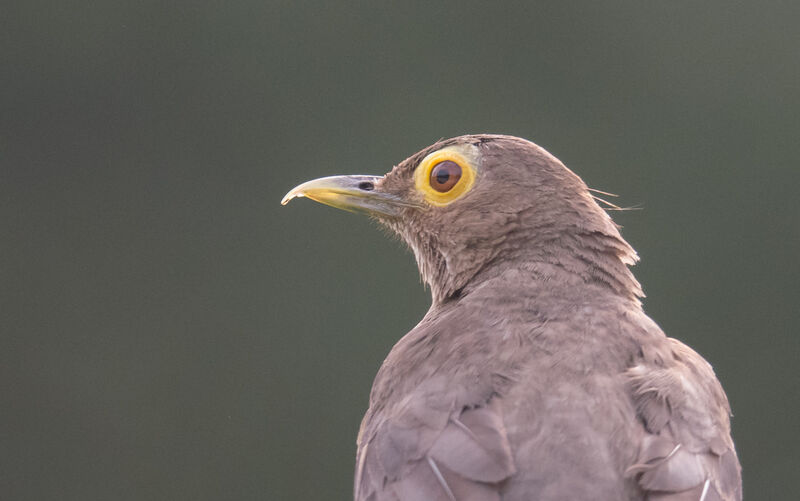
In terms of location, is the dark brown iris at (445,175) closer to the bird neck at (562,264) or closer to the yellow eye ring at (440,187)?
the yellow eye ring at (440,187)

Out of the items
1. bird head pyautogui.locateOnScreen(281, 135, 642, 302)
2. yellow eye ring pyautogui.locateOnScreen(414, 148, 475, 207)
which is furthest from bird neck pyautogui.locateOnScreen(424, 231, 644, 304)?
yellow eye ring pyautogui.locateOnScreen(414, 148, 475, 207)

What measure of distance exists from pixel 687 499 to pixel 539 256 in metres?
1.23

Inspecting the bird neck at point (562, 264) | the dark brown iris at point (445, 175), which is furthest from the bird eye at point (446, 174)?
the bird neck at point (562, 264)

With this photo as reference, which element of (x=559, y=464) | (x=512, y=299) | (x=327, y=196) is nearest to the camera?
(x=559, y=464)

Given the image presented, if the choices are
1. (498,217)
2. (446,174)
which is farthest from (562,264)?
(446,174)

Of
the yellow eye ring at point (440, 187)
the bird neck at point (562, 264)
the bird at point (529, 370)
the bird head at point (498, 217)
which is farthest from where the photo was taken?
the yellow eye ring at point (440, 187)

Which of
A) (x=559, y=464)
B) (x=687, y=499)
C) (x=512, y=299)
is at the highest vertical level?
(x=512, y=299)

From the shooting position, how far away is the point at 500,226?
414 cm

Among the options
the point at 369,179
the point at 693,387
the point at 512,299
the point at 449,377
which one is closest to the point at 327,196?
the point at 369,179

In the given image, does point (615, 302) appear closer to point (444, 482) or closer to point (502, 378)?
point (502, 378)

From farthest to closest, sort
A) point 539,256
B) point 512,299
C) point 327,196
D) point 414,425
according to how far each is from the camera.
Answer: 1. point 327,196
2. point 539,256
3. point 512,299
4. point 414,425

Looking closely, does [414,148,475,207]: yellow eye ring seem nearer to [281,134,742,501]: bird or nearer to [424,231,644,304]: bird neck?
[281,134,742,501]: bird

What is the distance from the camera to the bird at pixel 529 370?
2994 mm

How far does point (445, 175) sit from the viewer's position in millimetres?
4371
